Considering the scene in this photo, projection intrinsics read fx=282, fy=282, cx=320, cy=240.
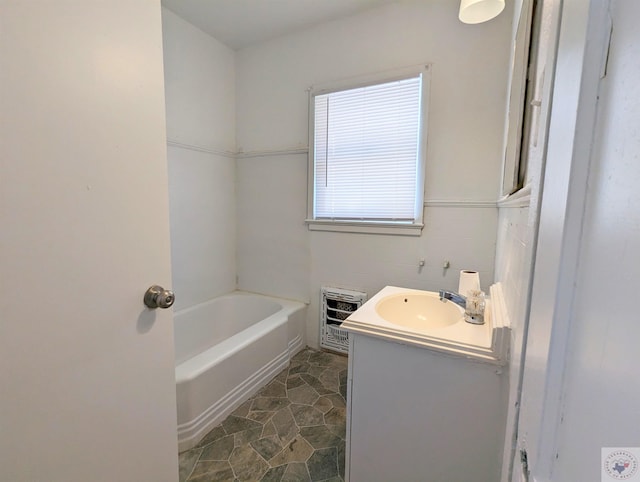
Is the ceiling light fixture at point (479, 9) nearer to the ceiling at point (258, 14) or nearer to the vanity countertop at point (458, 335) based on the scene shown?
the ceiling at point (258, 14)

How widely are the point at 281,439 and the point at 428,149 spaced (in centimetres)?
213

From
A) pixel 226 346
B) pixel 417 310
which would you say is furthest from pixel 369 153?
pixel 226 346

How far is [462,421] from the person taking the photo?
1047 millimetres

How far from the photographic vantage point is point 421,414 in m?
1.12

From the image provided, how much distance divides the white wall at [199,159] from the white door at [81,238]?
160 cm

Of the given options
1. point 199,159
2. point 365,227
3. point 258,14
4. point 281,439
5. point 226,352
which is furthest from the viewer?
point 199,159

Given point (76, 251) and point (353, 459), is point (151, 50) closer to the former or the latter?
point (76, 251)

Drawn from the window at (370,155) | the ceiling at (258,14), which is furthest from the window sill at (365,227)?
the ceiling at (258,14)

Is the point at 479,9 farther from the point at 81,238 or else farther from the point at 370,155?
the point at 81,238

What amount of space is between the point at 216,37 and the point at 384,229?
226 cm

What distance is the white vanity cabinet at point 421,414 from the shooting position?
1.01 meters

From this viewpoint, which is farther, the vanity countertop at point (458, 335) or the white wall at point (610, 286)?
the vanity countertop at point (458, 335)

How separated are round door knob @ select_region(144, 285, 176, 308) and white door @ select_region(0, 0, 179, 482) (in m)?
0.02

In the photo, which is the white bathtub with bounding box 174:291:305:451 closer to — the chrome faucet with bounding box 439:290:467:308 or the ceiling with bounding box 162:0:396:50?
the chrome faucet with bounding box 439:290:467:308
